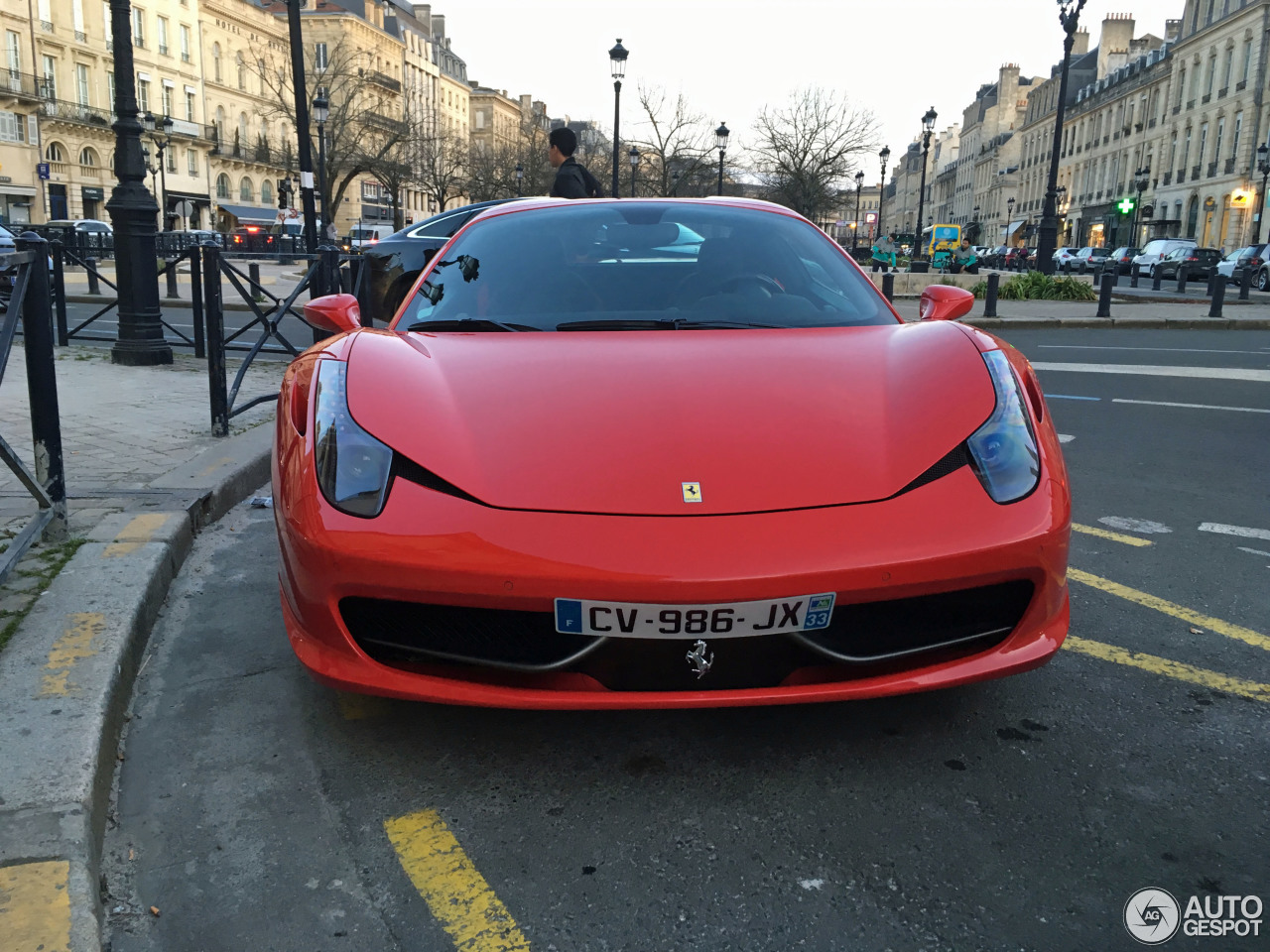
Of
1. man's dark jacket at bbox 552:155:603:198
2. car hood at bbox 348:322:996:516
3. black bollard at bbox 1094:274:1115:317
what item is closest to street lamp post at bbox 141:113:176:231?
black bollard at bbox 1094:274:1115:317

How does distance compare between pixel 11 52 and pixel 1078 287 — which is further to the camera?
pixel 11 52

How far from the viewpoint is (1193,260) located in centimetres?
3588

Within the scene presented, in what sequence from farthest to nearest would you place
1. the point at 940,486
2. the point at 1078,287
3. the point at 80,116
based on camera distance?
the point at 80,116, the point at 1078,287, the point at 940,486

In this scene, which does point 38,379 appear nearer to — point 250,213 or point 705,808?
point 705,808

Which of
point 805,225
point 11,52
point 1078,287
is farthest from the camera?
point 11,52

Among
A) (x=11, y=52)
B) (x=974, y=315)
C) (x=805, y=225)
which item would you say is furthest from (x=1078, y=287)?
(x=11, y=52)

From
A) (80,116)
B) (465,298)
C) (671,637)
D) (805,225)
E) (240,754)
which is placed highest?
(80,116)

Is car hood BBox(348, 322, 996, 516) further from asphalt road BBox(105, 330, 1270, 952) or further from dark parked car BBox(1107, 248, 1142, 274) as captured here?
dark parked car BBox(1107, 248, 1142, 274)

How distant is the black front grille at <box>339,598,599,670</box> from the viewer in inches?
81.3

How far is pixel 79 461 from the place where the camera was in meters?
4.67

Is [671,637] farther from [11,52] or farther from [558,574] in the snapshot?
[11,52]

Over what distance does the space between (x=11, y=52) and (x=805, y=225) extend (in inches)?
2227

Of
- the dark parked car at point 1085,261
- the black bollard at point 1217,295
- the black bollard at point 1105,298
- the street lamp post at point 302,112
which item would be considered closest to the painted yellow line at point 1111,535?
the black bollard at point 1105,298

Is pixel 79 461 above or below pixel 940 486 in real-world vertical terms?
below
